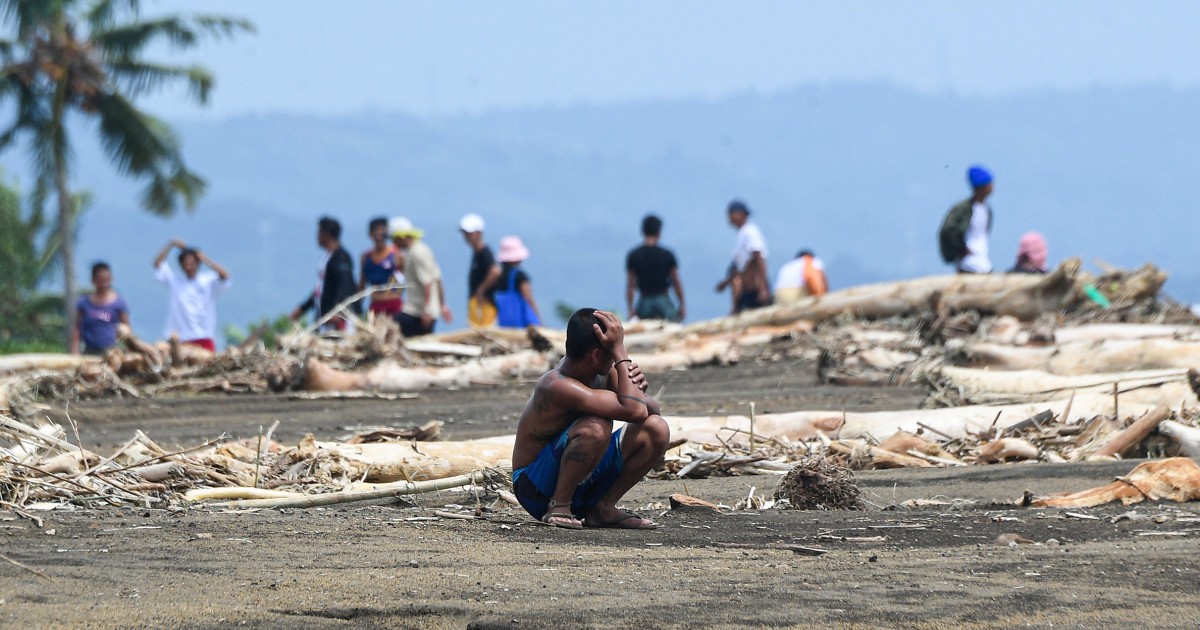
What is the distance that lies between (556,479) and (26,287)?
44810mm

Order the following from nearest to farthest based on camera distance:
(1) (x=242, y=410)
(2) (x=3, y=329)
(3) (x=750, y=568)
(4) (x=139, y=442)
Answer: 1. (3) (x=750, y=568)
2. (4) (x=139, y=442)
3. (1) (x=242, y=410)
4. (2) (x=3, y=329)

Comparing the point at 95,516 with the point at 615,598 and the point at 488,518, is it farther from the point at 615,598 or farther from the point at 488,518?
the point at 615,598

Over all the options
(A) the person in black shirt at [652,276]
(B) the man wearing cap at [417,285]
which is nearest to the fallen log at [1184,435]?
(A) the person in black shirt at [652,276]

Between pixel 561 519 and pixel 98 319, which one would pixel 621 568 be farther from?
pixel 98 319

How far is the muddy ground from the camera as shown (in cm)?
394

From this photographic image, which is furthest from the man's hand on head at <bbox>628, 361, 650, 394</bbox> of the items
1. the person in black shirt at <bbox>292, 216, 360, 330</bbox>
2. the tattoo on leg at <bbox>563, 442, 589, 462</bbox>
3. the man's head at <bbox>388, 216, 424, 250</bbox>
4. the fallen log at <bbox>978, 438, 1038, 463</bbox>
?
the man's head at <bbox>388, 216, 424, 250</bbox>

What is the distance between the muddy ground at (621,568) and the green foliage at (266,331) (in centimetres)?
818

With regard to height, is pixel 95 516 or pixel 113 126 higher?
pixel 113 126

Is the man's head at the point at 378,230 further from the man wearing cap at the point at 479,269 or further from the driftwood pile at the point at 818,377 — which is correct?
the driftwood pile at the point at 818,377

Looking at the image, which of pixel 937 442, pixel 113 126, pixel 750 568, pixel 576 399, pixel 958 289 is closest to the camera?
pixel 750 568

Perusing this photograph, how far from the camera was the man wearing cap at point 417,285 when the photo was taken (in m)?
15.7

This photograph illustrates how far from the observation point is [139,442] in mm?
7184

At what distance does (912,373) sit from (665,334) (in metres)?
4.24

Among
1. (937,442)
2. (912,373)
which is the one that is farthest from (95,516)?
(912,373)
